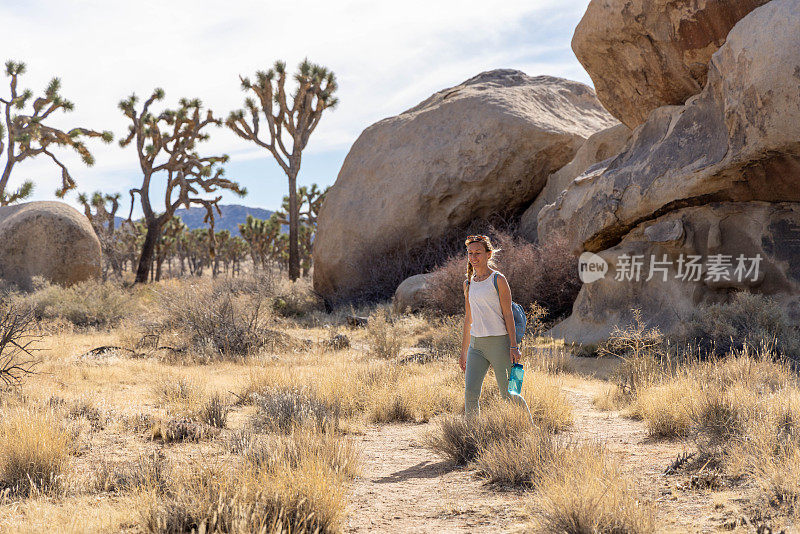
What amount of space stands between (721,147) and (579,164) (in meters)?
6.68

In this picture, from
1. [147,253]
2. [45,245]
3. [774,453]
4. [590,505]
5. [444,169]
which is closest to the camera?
[590,505]

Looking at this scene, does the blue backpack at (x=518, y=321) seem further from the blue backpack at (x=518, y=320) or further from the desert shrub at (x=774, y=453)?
the desert shrub at (x=774, y=453)

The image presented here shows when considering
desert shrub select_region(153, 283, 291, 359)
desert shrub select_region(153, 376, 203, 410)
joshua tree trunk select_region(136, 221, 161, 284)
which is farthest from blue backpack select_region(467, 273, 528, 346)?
joshua tree trunk select_region(136, 221, 161, 284)

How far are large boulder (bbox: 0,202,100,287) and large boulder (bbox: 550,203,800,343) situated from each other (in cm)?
1508

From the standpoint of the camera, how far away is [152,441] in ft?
18.4

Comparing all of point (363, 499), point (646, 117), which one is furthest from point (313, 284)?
point (363, 499)

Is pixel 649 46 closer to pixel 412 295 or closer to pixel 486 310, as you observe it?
pixel 486 310

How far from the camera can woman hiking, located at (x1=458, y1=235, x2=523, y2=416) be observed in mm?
5053

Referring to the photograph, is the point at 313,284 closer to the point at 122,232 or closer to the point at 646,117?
the point at 646,117

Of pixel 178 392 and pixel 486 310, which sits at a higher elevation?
pixel 486 310

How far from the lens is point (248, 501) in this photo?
3.35 m

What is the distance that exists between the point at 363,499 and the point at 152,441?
2496 mm

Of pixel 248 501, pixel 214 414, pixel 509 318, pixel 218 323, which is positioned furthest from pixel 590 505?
pixel 218 323
